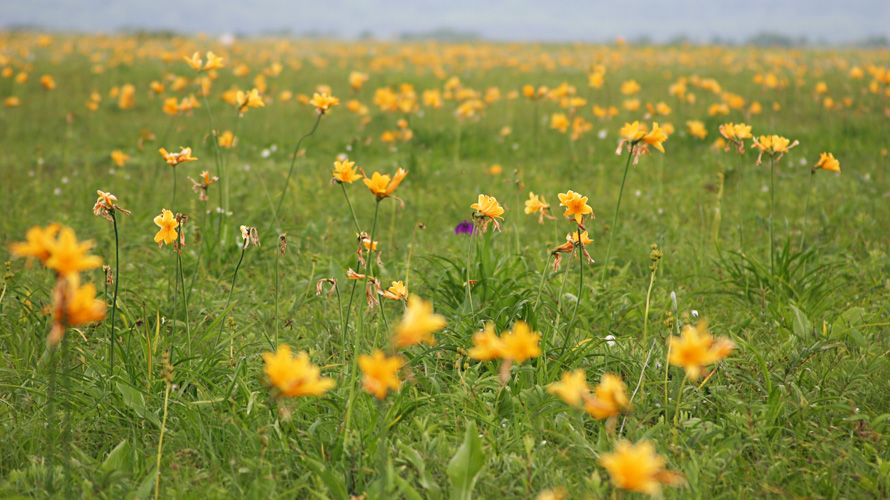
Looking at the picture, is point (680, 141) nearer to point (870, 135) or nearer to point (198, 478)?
point (870, 135)

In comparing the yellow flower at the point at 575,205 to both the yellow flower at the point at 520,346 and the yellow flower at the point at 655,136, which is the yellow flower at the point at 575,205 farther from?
the yellow flower at the point at 520,346

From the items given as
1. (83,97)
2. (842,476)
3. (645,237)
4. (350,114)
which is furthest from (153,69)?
(842,476)

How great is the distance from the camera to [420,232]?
155 inches

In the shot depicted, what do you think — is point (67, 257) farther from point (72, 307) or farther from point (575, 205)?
point (575, 205)

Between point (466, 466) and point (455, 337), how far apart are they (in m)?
0.71

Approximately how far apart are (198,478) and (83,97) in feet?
28.7

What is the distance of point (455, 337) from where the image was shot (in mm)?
2219

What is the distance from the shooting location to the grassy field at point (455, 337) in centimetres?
162

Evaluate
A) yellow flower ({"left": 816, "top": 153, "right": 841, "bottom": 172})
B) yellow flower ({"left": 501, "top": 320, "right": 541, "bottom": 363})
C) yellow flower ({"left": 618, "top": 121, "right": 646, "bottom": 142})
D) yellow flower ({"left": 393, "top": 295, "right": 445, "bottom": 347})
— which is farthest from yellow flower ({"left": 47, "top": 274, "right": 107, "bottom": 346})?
yellow flower ({"left": 816, "top": 153, "right": 841, "bottom": 172})

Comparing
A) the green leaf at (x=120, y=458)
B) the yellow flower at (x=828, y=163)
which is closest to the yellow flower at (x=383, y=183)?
the green leaf at (x=120, y=458)

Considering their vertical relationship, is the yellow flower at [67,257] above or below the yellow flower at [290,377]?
Answer: above

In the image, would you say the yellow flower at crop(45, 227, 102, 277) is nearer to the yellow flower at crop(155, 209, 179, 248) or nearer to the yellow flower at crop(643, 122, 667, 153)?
the yellow flower at crop(155, 209, 179, 248)

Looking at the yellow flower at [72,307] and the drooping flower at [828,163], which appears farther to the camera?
Result: the drooping flower at [828,163]

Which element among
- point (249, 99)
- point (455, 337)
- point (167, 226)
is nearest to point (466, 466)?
point (455, 337)
